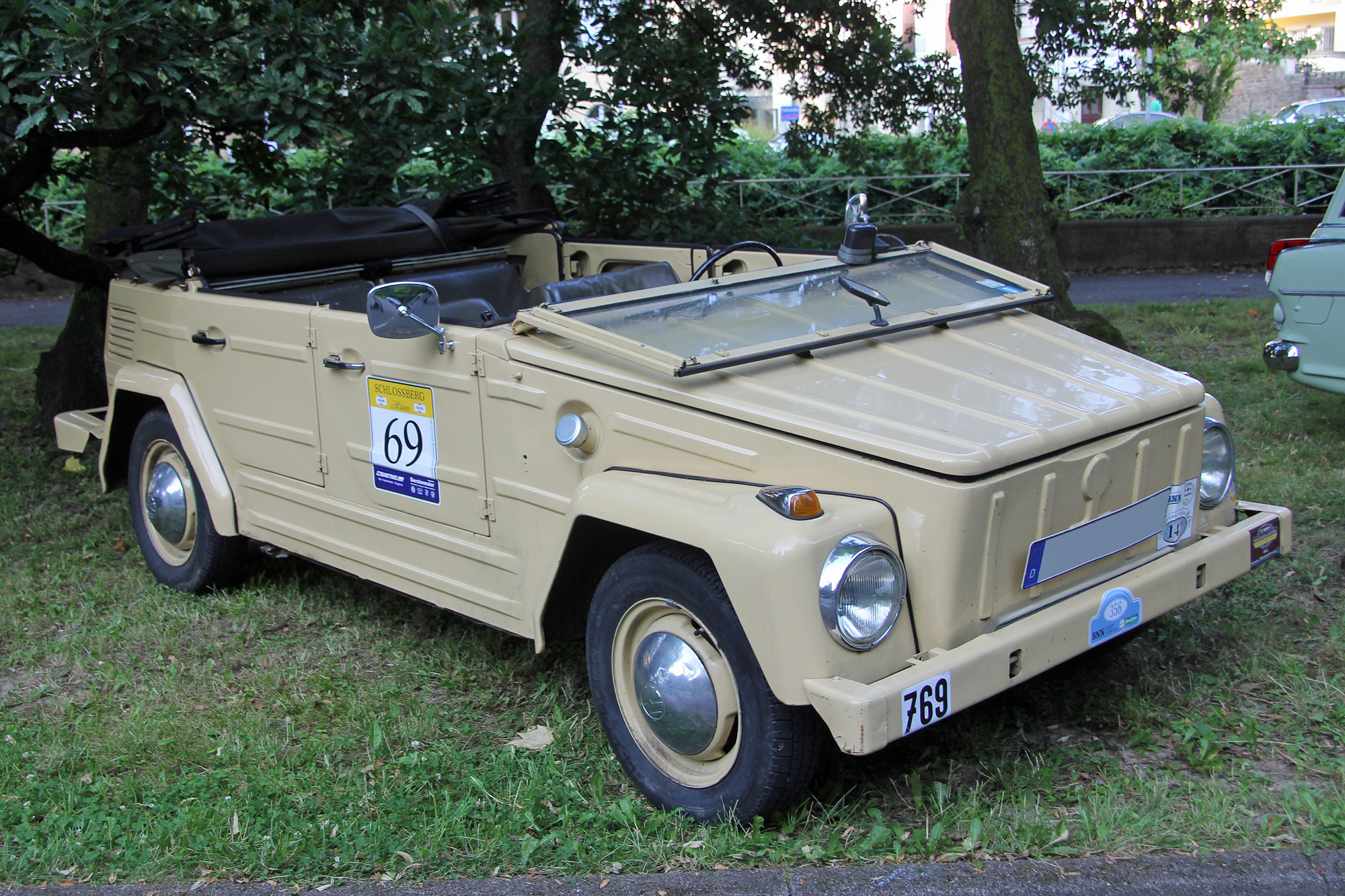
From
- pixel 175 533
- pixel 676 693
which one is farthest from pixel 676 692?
pixel 175 533

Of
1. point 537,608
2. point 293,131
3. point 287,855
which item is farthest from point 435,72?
point 287,855

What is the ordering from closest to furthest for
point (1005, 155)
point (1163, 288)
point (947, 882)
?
point (947, 882)
point (1005, 155)
point (1163, 288)

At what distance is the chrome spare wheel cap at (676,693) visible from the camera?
299 centimetres

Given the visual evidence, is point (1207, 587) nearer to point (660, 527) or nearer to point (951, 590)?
point (951, 590)

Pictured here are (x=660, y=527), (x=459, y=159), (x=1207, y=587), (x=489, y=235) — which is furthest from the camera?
(x=459, y=159)

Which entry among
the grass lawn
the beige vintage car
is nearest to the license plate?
the beige vintage car

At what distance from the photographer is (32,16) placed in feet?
15.6

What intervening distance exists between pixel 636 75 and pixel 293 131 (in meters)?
2.95

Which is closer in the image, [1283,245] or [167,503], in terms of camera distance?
[167,503]

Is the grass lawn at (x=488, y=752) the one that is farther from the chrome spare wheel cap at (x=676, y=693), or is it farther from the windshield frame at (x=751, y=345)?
the windshield frame at (x=751, y=345)

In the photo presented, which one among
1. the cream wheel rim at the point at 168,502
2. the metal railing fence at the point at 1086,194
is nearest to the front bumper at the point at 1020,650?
the cream wheel rim at the point at 168,502

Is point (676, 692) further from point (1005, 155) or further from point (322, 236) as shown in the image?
point (1005, 155)

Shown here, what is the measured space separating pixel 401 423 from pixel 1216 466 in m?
2.71

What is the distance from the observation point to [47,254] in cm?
680
